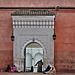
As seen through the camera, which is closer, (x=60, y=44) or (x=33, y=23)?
(x=33, y=23)

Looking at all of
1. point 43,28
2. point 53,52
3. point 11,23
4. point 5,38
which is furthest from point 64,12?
point 5,38

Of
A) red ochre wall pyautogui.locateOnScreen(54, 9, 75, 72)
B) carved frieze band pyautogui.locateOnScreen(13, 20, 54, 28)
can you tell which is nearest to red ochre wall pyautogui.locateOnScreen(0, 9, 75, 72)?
red ochre wall pyautogui.locateOnScreen(54, 9, 75, 72)

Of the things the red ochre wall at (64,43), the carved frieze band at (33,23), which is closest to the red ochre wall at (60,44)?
the red ochre wall at (64,43)

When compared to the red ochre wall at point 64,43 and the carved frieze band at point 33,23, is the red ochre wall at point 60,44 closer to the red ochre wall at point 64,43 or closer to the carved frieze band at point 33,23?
the red ochre wall at point 64,43

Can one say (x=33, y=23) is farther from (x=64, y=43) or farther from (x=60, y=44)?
(x=64, y=43)

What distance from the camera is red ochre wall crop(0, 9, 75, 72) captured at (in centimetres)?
602

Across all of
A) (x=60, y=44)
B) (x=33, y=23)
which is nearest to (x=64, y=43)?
(x=60, y=44)

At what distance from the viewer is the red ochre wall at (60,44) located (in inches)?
237

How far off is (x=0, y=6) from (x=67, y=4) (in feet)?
10.1

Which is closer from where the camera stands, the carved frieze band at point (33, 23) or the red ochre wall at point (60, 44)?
the carved frieze band at point (33, 23)

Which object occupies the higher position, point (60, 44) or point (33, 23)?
point (33, 23)

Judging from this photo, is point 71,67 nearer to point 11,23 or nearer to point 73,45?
point 73,45

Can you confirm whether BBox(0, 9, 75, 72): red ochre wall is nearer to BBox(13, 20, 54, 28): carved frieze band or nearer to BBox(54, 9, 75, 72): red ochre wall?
BBox(54, 9, 75, 72): red ochre wall

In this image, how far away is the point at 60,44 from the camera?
6.06m
